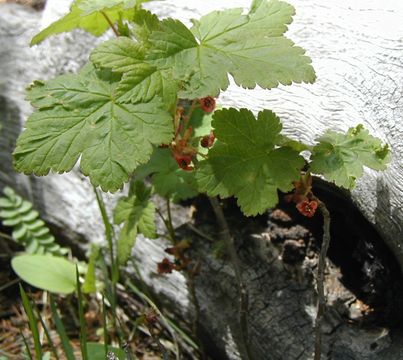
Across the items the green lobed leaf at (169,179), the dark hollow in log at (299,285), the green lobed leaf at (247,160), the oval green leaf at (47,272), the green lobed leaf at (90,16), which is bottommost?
the oval green leaf at (47,272)

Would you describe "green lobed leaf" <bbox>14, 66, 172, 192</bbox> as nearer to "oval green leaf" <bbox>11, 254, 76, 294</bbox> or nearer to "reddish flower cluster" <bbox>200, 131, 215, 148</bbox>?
"reddish flower cluster" <bbox>200, 131, 215, 148</bbox>

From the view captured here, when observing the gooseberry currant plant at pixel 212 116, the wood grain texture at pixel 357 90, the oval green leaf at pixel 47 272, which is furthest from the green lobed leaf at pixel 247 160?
the oval green leaf at pixel 47 272

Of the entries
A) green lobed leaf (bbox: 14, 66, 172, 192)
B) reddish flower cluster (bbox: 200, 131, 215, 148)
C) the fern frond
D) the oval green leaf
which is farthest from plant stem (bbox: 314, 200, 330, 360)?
the fern frond

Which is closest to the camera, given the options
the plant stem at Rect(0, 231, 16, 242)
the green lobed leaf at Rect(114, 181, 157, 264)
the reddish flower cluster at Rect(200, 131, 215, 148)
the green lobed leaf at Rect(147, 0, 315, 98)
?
the green lobed leaf at Rect(147, 0, 315, 98)

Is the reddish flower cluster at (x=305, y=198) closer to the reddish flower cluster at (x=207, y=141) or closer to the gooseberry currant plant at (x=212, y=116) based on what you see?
the gooseberry currant plant at (x=212, y=116)

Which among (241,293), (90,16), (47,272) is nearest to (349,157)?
(241,293)

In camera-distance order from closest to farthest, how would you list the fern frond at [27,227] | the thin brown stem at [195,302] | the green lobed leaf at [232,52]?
1. the green lobed leaf at [232,52]
2. the thin brown stem at [195,302]
3. the fern frond at [27,227]

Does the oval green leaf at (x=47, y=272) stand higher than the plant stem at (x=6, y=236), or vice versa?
the oval green leaf at (x=47, y=272)
